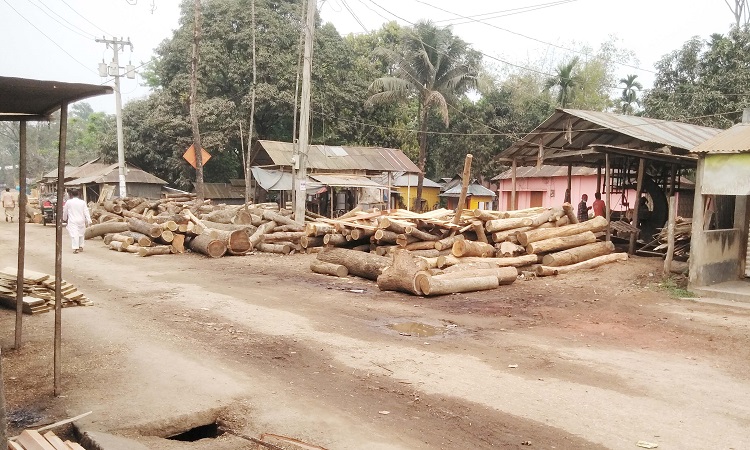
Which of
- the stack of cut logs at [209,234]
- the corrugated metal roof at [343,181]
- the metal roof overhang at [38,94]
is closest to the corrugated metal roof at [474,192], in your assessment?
the corrugated metal roof at [343,181]

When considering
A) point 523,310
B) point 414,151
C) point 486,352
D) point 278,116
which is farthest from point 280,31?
point 486,352

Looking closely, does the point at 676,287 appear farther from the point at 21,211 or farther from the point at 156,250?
the point at 156,250

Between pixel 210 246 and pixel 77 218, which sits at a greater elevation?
pixel 77 218

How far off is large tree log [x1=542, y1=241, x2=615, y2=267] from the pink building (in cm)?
1778

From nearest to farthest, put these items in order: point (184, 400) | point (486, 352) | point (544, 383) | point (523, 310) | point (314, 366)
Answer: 1. point (184, 400)
2. point (544, 383)
3. point (314, 366)
4. point (486, 352)
5. point (523, 310)

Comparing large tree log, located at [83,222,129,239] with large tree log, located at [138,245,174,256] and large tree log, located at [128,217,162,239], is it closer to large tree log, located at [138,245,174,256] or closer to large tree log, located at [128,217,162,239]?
large tree log, located at [128,217,162,239]

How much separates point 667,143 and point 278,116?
23.8 meters

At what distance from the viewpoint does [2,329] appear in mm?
7336

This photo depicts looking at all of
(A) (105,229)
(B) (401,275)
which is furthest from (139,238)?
(B) (401,275)

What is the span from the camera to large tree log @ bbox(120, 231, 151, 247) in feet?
54.9

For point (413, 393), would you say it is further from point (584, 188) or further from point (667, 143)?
point (584, 188)

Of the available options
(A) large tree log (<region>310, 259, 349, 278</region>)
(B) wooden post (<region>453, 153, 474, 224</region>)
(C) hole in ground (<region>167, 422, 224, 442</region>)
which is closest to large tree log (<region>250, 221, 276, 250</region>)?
(A) large tree log (<region>310, 259, 349, 278</region>)

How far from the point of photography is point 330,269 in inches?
530

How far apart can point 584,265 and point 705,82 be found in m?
19.4
